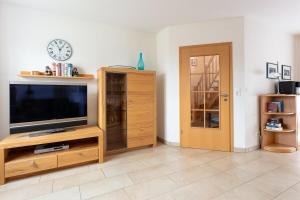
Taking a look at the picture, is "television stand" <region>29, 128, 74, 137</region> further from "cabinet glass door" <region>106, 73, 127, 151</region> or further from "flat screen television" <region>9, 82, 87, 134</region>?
"cabinet glass door" <region>106, 73, 127, 151</region>

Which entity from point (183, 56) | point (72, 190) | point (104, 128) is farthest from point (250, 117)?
point (72, 190)

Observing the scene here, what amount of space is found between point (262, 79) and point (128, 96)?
2516 mm

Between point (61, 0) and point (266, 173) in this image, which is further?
point (61, 0)

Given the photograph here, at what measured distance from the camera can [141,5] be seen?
2508 millimetres

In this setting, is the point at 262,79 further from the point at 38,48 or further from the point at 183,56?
Result: the point at 38,48

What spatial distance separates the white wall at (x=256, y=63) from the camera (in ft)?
9.86

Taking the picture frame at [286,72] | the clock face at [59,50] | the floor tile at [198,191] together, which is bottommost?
the floor tile at [198,191]

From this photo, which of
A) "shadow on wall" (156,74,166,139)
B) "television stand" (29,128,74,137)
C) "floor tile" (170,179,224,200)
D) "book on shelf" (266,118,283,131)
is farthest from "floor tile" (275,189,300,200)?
"television stand" (29,128,74,137)

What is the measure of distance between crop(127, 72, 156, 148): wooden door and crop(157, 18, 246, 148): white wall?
0.35 metres

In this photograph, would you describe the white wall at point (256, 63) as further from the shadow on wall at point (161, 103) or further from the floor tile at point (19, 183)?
the floor tile at point (19, 183)

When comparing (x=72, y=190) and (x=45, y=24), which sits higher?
(x=45, y=24)

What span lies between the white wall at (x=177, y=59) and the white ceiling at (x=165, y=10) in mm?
169

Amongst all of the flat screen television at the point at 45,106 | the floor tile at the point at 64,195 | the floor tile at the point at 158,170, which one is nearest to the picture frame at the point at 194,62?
the floor tile at the point at 158,170

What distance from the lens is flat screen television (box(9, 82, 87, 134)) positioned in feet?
7.39
